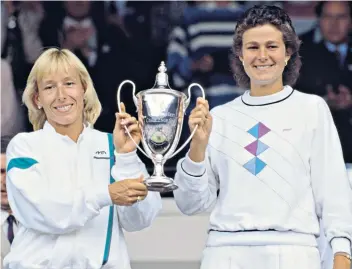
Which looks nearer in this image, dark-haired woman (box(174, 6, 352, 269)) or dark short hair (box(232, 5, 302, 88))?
dark-haired woman (box(174, 6, 352, 269))

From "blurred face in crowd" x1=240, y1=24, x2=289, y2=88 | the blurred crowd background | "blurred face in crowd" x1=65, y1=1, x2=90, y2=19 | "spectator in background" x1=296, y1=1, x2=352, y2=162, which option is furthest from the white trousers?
"blurred face in crowd" x1=65, y1=1, x2=90, y2=19

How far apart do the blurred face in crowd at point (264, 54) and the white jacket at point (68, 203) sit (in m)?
0.44

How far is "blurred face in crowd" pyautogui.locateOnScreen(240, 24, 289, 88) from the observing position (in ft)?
9.21

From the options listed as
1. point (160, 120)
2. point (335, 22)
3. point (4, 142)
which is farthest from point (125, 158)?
point (335, 22)

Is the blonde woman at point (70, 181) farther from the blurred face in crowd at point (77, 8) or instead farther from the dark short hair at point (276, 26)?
the blurred face in crowd at point (77, 8)

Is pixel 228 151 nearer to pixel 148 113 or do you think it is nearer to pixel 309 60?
pixel 148 113

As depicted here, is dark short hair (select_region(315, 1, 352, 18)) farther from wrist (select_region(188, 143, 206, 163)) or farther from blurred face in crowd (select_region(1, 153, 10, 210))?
wrist (select_region(188, 143, 206, 163))

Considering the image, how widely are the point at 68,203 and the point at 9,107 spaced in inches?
73.9

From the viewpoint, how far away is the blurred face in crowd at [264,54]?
2809 millimetres

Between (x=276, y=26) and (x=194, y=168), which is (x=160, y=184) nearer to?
(x=194, y=168)

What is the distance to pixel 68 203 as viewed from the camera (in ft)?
9.06

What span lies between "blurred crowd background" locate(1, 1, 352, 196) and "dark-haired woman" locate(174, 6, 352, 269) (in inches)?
64.1

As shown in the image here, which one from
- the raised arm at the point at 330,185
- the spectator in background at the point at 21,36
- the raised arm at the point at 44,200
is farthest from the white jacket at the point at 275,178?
the spectator in background at the point at 21,36

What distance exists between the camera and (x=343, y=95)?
4.54 meters
